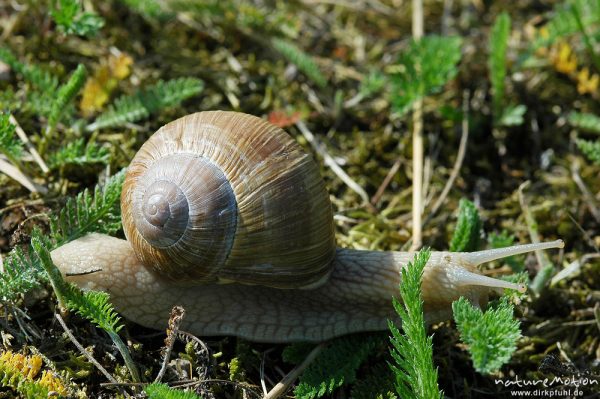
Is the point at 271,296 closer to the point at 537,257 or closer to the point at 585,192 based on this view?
the point at 537,257

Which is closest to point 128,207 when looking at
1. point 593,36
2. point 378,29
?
point 378,29

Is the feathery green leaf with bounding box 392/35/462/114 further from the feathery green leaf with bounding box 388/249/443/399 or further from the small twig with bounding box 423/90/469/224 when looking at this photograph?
the feathery green leaf with bounding box 388/249/443/399

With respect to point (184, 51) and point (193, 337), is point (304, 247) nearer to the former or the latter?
point (193, 337)

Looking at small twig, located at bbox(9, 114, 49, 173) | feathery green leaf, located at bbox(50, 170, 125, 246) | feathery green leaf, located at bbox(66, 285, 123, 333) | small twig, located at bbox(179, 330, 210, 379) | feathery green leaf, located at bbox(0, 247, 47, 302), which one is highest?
small twig, located at bbox(9, 114, 49, 173)

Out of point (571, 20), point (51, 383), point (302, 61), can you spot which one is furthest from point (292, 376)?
point (571, 20)

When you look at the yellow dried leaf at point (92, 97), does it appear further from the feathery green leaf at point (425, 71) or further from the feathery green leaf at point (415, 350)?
the feathery green leaf at point (415, 350)

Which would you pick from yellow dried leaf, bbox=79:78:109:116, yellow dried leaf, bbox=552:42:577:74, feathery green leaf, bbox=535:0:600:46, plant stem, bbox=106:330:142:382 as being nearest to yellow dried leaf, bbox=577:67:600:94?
yellow dried leaf, bbox=552:42:577:74
